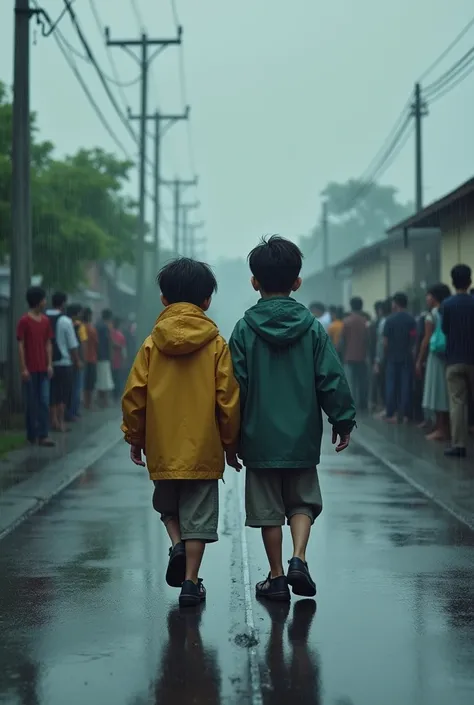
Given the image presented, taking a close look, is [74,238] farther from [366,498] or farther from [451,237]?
[366,498]

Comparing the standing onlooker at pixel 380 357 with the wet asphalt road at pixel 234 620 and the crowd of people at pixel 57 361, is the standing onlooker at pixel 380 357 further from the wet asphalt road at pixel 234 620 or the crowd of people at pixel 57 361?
the wet asphalt road at pixel 234 620

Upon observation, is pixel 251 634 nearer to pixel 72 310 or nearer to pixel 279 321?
pixel 279 321


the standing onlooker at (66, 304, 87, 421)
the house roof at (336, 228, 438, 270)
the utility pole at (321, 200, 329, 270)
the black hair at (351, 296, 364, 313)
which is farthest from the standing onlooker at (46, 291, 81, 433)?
the utility pole at (321, 200, 329, 270)

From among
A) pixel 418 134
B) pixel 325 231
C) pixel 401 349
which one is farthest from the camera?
pixel 325 231

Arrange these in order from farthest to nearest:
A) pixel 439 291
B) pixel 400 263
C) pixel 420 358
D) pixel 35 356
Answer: pixel 400 263 → pixel 420 358 → pixel 439 291 → pixel 35 356

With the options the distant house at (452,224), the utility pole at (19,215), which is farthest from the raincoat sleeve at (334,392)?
the distant house at (452,224)

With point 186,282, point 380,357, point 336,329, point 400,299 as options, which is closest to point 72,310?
point 400,299

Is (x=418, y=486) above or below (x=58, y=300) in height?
below

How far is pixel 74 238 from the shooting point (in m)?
34.0

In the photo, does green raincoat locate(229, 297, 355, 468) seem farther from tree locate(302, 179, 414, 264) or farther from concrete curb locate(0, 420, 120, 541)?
tree locate(302, 179, 414, 264)

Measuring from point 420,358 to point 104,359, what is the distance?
8371 millimetres

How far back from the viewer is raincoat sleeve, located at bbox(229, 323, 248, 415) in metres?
6.32

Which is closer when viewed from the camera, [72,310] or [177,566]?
[177,566]

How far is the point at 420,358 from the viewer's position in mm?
16188
